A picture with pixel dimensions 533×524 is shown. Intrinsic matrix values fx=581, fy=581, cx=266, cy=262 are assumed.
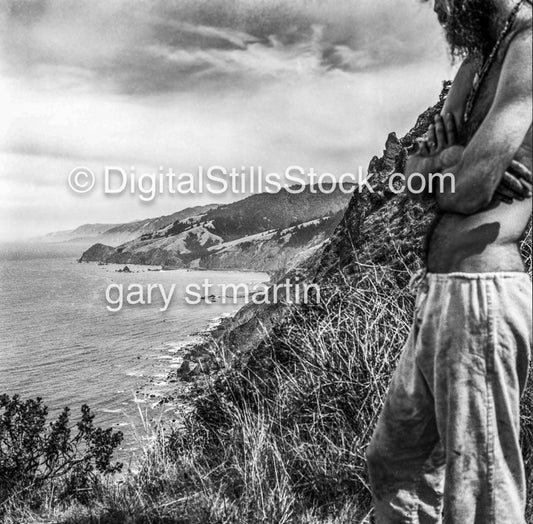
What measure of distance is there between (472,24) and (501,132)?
52 centimetres

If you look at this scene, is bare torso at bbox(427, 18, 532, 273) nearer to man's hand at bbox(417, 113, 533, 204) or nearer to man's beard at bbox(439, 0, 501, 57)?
man's hand at bbox(417, 113, 533, 204)

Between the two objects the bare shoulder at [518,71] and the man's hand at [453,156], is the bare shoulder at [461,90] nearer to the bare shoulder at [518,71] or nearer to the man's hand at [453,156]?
the man's hand at [453,156]

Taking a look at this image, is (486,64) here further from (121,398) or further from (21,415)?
(121,398)

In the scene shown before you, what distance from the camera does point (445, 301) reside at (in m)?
2.07

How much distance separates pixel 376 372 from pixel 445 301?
2951mm

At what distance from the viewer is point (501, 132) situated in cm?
193

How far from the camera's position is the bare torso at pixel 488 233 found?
6.67ft

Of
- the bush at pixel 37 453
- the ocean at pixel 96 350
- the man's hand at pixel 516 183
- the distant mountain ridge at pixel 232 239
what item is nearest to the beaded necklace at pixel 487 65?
→ the man's hand at pixel 516 183

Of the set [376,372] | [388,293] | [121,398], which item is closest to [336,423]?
[376,372]

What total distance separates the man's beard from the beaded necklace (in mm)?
61

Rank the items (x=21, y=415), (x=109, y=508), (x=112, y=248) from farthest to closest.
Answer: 1. (x=112, y=248)
2. (x=21, y=415)
3. (x=109, y=508)

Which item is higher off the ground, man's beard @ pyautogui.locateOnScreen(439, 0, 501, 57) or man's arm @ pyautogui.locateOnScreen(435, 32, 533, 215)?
man's beard @ pyautogui.locateOnScreen(439, 0, 501, 57)

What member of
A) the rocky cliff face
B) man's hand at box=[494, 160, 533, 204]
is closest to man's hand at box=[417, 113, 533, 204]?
man's hand at box=[494, 160, 533, 204]

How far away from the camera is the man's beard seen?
6.93 ft
